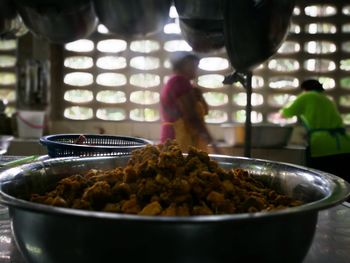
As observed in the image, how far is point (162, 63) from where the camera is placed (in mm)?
3859

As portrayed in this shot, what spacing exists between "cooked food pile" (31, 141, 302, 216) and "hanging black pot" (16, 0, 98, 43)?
93cm

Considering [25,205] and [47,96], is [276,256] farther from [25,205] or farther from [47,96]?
[47,96]

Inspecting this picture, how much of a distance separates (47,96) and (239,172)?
126 inches

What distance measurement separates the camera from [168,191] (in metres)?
0.83

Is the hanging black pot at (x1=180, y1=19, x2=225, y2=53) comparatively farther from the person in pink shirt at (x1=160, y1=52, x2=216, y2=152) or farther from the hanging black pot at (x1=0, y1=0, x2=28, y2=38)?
the person in pink shirt at (x1=160, y1=52, x2=216, y2=152)

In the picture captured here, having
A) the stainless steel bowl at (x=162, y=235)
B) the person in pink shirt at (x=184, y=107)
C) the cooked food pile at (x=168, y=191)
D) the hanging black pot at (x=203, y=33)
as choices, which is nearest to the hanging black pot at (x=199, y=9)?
the hanging black pot at (x=203, y=33)

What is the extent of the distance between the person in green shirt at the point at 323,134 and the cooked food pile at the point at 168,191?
8.48 ft

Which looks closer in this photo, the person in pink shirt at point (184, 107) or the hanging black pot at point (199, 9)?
the hanging black pot at point (199, 9)

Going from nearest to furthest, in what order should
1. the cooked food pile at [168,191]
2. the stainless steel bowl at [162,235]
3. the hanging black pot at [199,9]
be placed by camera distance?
the stainless steel bowl at [162,235]
the cooked food pile at [168,191]
the hanging black pot at [199,9]

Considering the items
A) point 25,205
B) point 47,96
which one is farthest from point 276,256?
point 47,96

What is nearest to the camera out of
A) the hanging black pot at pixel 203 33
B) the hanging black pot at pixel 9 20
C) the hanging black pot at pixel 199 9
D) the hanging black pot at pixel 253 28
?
the hanging black pot at pixel 253 28

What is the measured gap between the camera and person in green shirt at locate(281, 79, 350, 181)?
3436 mm

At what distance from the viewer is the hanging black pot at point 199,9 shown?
1535 mm

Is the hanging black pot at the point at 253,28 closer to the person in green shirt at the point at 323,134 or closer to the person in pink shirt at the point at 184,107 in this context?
the person in pink shirt at the point at 184,107
